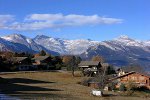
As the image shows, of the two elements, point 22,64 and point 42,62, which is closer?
point 22,64

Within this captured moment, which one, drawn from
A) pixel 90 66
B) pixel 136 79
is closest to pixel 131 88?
pixel 136 79

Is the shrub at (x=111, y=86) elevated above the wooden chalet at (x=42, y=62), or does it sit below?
below

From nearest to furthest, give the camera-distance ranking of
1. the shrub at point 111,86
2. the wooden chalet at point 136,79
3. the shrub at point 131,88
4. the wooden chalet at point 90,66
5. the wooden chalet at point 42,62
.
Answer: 1. the shrub at point 131,88
2. the shrub at point 111,86
3. the wooden chalet at point 136,79
4. the wooden chalet at point 90,66
5. the wooden chalet at point 42,62

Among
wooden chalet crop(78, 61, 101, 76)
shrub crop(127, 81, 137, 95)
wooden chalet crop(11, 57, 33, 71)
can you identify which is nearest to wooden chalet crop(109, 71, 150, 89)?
shrub crop(127, 81, 137, 95)

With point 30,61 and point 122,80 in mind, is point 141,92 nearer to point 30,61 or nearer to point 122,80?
point 122,80

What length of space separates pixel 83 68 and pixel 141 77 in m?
46.8

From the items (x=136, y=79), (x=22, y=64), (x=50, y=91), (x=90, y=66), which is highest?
(x=22, y=64)

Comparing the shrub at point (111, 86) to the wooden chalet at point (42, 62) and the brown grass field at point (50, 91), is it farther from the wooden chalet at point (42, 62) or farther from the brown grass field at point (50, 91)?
the wooden chalet at point (42, 62)

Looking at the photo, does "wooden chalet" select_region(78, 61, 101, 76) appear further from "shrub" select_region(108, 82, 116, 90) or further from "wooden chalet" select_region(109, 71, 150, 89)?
"shrub" select_region(108, 82, 116, 90)

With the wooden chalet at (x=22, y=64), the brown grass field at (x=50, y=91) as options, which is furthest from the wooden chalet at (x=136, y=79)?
the wooden chalet at (x=22, y=64)

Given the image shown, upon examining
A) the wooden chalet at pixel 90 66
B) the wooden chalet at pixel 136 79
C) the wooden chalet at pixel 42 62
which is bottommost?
the wooden chalet at pixel 136 79

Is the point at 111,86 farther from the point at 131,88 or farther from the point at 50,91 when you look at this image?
the point at 50,91

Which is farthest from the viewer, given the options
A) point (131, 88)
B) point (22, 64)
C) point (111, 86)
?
point (22, 64)

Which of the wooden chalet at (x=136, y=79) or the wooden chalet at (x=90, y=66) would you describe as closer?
the wooden chalet at (x=136, y=79)
